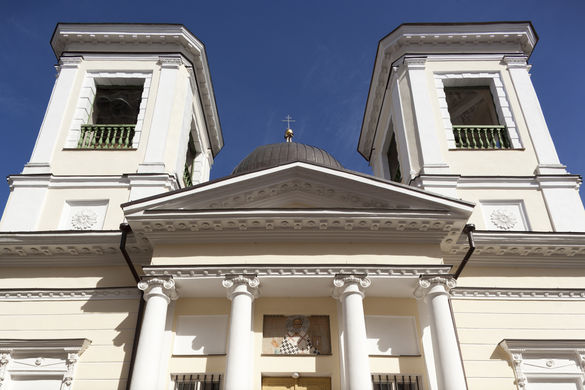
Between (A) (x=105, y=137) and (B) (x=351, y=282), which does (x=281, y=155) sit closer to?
(A) (x=105, y=137)

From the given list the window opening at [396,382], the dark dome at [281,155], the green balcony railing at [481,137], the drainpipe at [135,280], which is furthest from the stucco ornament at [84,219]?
the green balcony railing at [481,137]

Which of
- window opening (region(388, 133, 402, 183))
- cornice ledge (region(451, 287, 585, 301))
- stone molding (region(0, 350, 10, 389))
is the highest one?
window opening (region(388, 133, 402, 183))

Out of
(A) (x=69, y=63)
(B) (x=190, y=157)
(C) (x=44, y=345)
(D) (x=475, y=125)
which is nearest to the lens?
(C) (x=44, y=345)

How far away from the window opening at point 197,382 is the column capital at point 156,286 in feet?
4.84

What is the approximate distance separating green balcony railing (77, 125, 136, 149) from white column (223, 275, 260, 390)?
5.58 m

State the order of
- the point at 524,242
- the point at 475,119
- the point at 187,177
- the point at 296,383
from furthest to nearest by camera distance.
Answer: the point at 475,119 < the point at 187,177 < the point at 524,242 < the point at 296,383

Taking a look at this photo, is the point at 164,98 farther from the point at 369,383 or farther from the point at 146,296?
the point at 369,383

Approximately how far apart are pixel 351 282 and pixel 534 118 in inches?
300

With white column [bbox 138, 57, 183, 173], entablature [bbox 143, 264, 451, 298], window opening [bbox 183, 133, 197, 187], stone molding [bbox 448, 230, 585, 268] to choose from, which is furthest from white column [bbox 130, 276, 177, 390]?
window opening [bbox 183, 133, 197, 187]

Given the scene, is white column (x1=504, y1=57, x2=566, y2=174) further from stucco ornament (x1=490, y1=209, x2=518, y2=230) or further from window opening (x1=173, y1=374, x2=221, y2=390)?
window opening (x1=173, y1=374, x2=221, y2=390)

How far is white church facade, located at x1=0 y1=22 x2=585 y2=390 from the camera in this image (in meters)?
10.4

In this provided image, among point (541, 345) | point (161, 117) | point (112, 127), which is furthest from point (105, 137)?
point (541, 345)

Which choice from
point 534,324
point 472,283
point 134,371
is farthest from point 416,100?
point 134,371

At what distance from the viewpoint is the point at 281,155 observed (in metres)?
17.6
